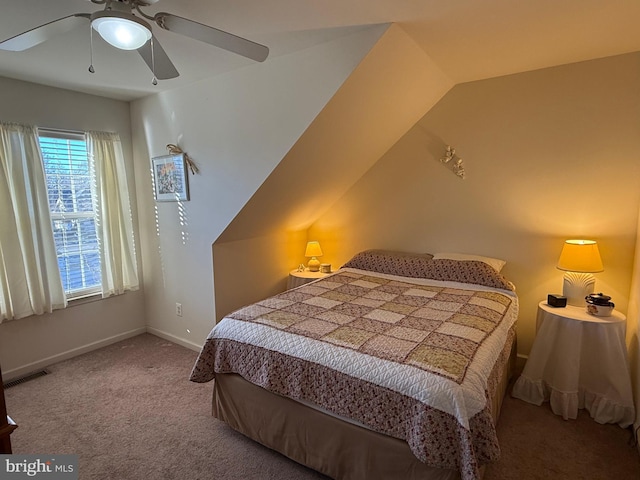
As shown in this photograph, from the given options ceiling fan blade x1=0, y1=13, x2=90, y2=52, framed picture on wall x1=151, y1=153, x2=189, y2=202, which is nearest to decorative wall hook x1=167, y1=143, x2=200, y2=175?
framed picture on wall x1=151, y1=153, x2=189, y2=202

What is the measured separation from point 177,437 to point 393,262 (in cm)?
204

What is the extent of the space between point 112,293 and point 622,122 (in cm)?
430

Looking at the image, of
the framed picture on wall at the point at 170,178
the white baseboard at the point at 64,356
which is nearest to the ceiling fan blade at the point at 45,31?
Answer: the framed picture on wall at the point at 170,178

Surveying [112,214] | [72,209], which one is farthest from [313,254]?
[72,209]

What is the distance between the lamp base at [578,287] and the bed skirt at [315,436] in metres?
0.82

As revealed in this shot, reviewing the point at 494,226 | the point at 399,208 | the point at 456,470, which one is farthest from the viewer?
the point at 399,208

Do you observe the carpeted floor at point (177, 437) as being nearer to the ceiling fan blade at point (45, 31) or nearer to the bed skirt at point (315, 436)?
the bed skirt at point (315, 436)

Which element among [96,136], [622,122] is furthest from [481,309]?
[96,136]

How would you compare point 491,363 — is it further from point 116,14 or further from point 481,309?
point 116,14

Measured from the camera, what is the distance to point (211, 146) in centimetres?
285

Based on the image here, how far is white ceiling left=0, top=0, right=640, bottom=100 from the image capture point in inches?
67.0

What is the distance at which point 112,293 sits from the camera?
335 centimetres

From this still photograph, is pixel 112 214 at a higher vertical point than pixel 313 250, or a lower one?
higher
